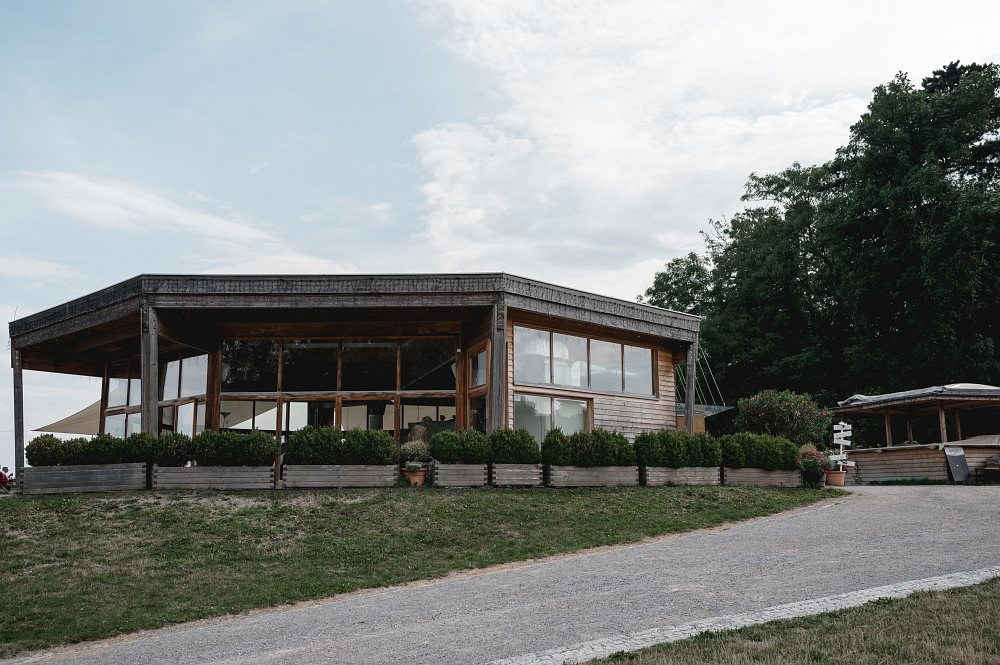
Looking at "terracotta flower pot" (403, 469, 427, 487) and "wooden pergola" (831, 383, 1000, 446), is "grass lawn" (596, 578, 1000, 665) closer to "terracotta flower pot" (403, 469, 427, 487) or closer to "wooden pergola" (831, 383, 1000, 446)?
"terracotta flower pot" (403, 469, 427, 487)

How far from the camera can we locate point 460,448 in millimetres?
15477

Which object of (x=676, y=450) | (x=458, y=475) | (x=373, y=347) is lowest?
(x=458, y=475)

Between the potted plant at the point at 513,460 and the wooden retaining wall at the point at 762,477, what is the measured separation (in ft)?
14.9

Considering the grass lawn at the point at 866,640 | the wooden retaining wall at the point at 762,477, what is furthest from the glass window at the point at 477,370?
the grass lawn at the point at 866,640

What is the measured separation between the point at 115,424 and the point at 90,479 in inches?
307

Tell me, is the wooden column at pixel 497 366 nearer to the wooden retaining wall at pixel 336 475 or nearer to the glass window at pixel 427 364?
the glass window at pixel 427 364

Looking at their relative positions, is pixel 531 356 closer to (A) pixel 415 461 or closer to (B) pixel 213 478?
(A) pixel 415 461

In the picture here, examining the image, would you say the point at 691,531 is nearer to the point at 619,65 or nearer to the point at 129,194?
the point at 619,65

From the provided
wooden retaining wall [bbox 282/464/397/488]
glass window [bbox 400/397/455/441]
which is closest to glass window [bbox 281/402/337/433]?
glass window [bbox 400/397/455/441]

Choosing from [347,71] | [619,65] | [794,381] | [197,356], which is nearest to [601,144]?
[619,65]

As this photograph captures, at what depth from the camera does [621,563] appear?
33.5ft

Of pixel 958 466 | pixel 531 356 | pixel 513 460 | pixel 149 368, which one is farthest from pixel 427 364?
pixel 958 466

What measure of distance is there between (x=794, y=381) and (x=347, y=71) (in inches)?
1022

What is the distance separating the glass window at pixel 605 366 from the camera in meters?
20.1
